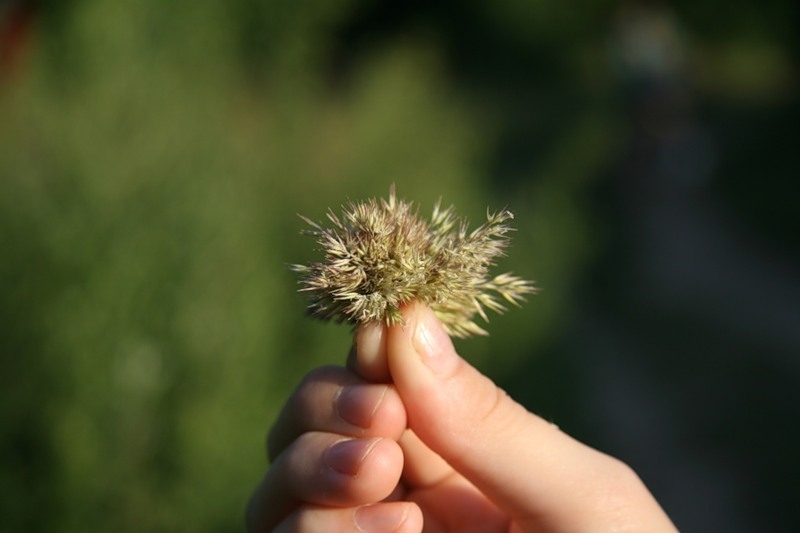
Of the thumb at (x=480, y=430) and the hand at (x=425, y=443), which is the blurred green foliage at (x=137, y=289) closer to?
the hand at (x=425, y=443)

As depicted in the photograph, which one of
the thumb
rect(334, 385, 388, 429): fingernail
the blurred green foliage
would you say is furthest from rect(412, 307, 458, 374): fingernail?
the blurred green foliage

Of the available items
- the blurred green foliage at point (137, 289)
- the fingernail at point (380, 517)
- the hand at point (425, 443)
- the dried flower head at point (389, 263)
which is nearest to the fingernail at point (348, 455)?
the hand at point (425, 443)

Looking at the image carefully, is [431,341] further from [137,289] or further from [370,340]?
[137,289]

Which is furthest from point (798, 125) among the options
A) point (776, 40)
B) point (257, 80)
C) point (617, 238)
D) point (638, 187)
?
point (257, 80)

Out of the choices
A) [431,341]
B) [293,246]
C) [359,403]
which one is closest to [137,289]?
[293,246]

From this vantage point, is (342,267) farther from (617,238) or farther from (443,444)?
(617,238)

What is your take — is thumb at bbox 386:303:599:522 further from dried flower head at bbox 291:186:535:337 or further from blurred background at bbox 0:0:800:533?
blurred background at bbox 0:0:800:533
